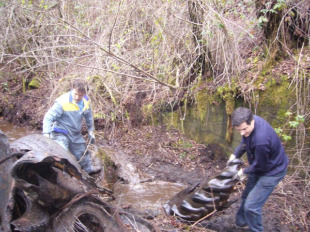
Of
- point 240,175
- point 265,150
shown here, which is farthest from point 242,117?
point 240,175

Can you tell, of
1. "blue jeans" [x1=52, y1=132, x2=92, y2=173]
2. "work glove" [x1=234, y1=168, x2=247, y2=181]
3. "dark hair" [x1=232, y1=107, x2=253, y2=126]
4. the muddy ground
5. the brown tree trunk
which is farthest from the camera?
the brown tree trunk

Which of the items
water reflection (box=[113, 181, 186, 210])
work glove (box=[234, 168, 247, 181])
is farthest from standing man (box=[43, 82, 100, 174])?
work glove (box=[234, 168, 247, 181])

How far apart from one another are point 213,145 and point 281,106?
7.09ft

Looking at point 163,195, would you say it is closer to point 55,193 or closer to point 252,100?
point 252,100

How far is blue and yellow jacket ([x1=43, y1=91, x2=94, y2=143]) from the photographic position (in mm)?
4570

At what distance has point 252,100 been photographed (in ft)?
19.5

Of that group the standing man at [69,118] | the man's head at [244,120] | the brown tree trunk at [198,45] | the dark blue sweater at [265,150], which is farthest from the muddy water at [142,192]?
the brown tree trunk at [198,45]

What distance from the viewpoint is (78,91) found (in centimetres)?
463

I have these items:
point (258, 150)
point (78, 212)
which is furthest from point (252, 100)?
point (78, 212)

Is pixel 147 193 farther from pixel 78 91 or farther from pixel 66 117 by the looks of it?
pixel 78 91

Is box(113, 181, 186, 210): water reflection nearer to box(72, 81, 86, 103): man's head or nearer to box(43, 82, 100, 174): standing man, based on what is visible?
box(43, 82, 100, 174): standing man

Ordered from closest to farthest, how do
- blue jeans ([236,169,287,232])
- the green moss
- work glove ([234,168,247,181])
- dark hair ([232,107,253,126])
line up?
dark hair ([232,107,253,126])
blue jeans ([236,169,287,232])
work glove ([234,168,247,181])
the green moss

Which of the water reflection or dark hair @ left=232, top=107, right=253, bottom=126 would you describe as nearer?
dark hair @ left=232, top=107, right=253, bottom=126

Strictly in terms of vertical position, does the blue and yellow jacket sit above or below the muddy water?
above
